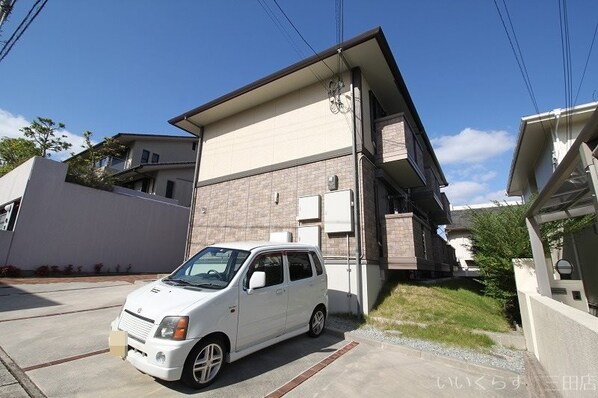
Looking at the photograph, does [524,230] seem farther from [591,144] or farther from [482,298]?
[591,144]

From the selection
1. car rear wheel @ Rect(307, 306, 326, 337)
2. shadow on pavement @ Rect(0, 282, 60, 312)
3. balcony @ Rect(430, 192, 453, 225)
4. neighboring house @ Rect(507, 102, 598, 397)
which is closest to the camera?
neighboring house @ Rect(507, 102, 598, 397)

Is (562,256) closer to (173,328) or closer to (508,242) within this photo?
(508,242)

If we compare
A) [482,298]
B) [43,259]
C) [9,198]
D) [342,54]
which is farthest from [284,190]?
[9,198]

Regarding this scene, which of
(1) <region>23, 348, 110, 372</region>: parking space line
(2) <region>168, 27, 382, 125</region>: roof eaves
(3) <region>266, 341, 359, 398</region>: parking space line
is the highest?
(2) <region>168, 27, 382, 125</region>: roof eaves

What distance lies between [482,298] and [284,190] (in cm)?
776

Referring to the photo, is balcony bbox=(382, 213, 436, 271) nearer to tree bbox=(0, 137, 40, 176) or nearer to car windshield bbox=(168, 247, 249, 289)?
car windshield bbox=(168, 247, 249, 289)

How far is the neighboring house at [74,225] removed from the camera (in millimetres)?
12070

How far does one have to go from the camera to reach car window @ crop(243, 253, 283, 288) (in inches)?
180

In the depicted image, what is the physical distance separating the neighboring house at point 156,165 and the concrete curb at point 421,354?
A: 1738 cm

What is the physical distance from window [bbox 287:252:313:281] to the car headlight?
7.14 ft

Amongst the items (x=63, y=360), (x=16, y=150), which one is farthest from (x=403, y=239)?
(x=16, y=150)

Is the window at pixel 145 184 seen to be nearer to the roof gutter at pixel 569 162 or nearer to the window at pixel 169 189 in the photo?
the window at pixel 169 189

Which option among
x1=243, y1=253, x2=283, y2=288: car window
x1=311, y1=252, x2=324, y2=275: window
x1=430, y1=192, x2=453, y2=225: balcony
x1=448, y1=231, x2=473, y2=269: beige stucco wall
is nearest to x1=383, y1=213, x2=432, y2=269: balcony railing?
x1=311, y1=252, x2=324, y2=275: window

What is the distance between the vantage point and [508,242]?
7.10 metres
